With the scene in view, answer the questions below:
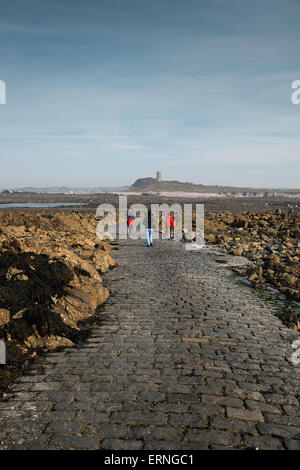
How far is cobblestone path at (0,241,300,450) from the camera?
12.4 feet

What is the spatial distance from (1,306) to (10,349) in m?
1.38

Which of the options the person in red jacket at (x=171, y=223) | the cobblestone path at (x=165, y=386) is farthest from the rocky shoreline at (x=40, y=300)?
the person in red jacket at (x=171, y=223)

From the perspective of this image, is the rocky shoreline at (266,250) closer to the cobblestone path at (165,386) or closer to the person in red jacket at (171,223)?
the cobblestone path at (165,386)

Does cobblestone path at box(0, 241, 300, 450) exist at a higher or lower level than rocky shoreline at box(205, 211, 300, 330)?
lower

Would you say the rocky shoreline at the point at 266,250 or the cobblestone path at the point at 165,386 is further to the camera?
the rocky shoreline at the point at 266,250

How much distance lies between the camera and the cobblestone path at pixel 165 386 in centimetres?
377

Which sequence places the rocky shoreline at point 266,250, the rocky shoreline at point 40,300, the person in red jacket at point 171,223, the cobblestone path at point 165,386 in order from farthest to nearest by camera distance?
the person in red jacket at point 171,223 < the rocky shoreline at point 266,250 < the rocky shoreline at point 40,300 < the cobblestone path at point 165,386

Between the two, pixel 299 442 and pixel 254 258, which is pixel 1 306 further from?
pixel 254 258

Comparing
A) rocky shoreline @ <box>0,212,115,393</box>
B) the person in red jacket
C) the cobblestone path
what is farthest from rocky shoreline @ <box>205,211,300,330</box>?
rocky shoreline @ <box>0,212,115,393</box>

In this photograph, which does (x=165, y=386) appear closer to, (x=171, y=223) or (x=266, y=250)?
(x=266, y=250)

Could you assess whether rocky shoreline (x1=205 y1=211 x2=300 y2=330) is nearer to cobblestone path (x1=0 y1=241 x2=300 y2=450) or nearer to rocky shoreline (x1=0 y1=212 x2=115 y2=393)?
cobblestone path (x1=0 y1=241 x2=300 y2=450)

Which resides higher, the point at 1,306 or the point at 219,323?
the point at 1,306

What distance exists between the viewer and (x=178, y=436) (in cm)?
373
